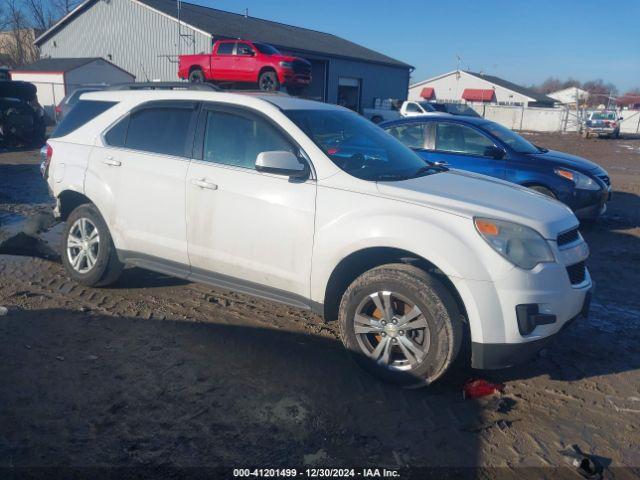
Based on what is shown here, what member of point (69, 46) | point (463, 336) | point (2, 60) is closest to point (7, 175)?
point (463, 336)

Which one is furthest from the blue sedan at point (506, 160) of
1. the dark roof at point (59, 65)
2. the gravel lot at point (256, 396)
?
the dark roof at point (59, 65)

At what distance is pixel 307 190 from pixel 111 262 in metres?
2.27

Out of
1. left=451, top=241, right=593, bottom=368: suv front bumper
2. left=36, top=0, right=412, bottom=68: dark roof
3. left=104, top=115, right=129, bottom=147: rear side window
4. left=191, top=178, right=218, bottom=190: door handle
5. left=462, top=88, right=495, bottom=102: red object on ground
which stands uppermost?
left=36, top=0, right=412, bottom=68: dark roof

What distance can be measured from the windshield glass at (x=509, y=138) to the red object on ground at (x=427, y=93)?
6859cm

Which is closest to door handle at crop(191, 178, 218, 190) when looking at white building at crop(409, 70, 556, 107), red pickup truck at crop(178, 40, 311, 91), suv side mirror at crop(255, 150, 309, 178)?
suv side mirror at crop(255, 150, 309, 178)

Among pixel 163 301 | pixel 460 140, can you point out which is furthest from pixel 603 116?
pixel 163 301

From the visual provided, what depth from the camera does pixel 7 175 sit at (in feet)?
42.0

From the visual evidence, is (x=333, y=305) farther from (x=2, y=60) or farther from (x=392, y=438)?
(x=2, y=60)

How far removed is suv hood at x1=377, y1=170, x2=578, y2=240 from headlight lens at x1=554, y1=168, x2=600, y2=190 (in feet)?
14.3

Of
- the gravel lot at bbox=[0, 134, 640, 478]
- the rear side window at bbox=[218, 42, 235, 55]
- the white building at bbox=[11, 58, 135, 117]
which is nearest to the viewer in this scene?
the gravel lot at bbox=[0, 134, 640, 478]

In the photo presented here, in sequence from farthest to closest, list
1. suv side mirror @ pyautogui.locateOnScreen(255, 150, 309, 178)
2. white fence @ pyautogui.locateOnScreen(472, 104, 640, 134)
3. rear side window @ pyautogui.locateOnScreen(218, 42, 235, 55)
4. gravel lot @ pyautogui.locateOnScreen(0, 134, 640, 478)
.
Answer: white fence @ pyautogui.locateOnScreen(472, 104, 640, 134) → rear side window @ pyautogui.locateOnScreen(218, 42, 235, 55) → suv side mirror @ pyautogui.locateOnScreen(255, 150, 309, 178) → gravel lot @ pyautogui.locateOnScreen(0, 134, 640, 478)

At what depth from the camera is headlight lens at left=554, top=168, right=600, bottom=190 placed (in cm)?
830

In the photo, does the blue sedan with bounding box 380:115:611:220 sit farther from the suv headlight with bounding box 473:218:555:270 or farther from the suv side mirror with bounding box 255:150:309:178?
the suv headlight with bounding box 473:218:555:270

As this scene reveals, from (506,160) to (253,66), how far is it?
13.3 m
